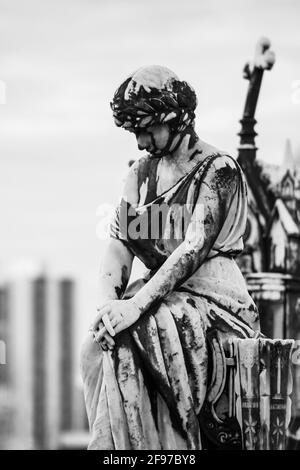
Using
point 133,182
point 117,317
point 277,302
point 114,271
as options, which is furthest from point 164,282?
point 277,302

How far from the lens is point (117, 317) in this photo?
663 inches

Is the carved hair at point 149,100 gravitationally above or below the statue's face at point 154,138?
above

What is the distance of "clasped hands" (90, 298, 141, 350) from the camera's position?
1680cm

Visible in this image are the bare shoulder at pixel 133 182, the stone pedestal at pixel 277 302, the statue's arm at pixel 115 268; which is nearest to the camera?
the statue's arm at pixel 115 268

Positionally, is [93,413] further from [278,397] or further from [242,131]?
[242,131]

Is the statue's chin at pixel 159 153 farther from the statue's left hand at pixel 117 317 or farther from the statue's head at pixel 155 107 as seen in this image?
the statue's left hand at pixel 117 317

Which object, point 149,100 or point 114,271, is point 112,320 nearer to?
point 114,271

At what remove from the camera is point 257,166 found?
2247 centimetres

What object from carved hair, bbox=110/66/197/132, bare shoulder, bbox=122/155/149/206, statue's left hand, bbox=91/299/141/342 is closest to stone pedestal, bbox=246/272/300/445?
bare shoulder, bbox=122/155/149/206

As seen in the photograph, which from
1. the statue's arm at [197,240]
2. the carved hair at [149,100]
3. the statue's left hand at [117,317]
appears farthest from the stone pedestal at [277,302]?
the statue's left hand at [117,317]

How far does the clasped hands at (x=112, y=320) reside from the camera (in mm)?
16797

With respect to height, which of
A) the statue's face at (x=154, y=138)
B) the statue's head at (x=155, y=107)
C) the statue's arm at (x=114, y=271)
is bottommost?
the statue's arm at (x=114, y=271)
